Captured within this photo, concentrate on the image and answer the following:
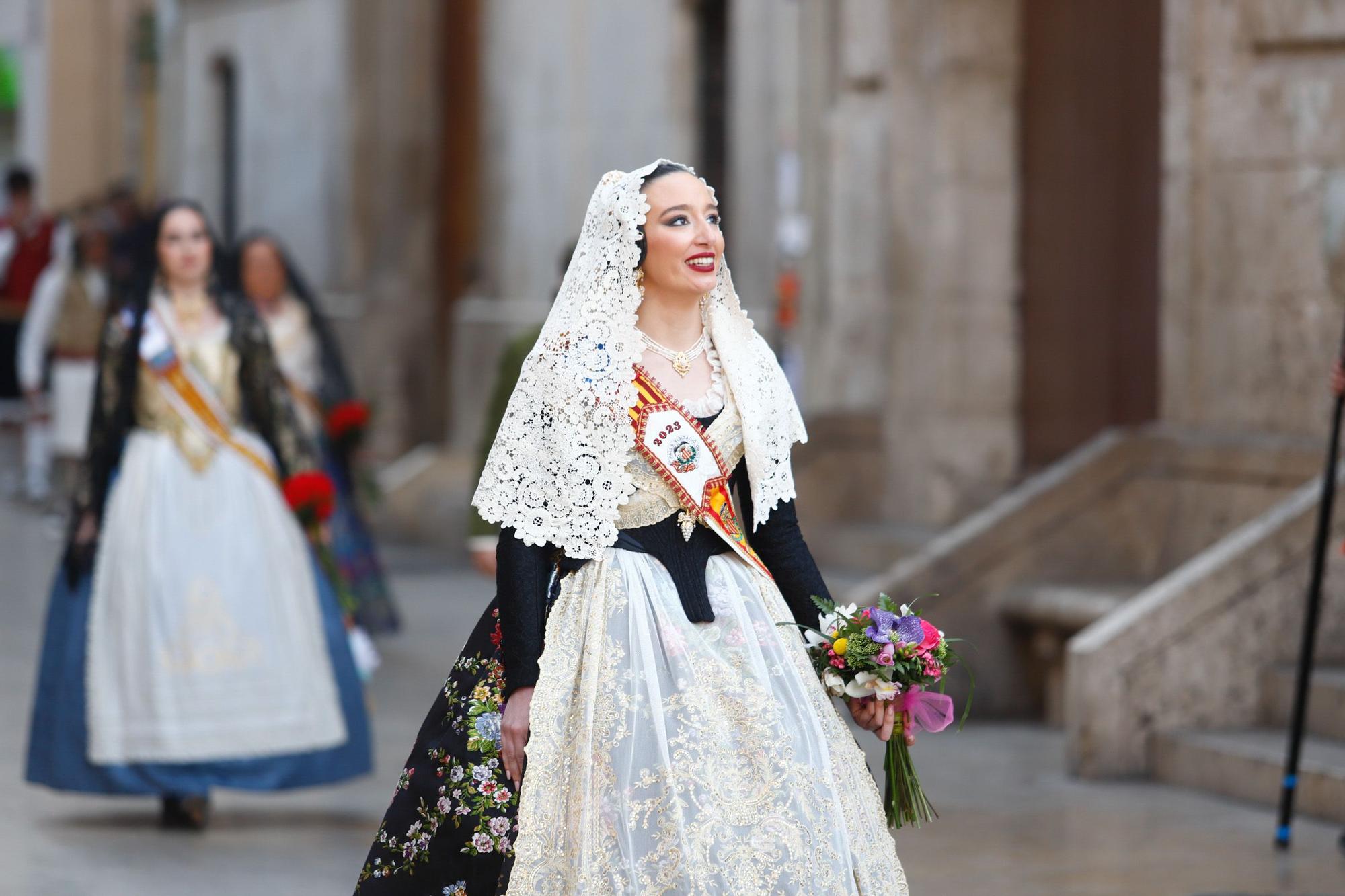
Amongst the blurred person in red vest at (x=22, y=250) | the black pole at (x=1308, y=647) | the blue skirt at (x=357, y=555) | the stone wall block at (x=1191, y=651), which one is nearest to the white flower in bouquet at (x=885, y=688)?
the black pole at (x=1308, y=647)

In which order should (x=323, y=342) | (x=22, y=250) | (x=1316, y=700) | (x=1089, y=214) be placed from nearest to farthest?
(x=1316, y=700) → (x=323, y=342) → (x=1089, y=214) → (x=22, y=250)

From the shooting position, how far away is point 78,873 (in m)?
6.98

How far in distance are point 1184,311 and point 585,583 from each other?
544 cm

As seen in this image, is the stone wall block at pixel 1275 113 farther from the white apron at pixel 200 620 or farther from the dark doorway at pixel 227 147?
the dark doorway at pixel 227 147

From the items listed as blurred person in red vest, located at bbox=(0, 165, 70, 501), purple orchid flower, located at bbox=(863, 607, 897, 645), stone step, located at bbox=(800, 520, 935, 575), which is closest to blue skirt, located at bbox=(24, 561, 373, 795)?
stone step, located at bbox=(800, 520, 935, 575)

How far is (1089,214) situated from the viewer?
36.8 ft

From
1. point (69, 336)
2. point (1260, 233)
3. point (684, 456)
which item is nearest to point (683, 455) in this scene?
point (684, 456)

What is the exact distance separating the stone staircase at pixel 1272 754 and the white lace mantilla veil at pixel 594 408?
11.8 feet

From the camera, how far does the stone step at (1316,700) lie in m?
8.18

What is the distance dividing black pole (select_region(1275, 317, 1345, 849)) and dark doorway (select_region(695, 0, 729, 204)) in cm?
701

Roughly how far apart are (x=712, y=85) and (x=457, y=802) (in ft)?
33.2

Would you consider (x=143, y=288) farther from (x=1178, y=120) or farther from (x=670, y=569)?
(x=1178, y=120)

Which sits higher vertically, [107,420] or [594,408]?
[594,408]

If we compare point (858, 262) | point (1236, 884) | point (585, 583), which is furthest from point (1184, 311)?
point (585, 583)
